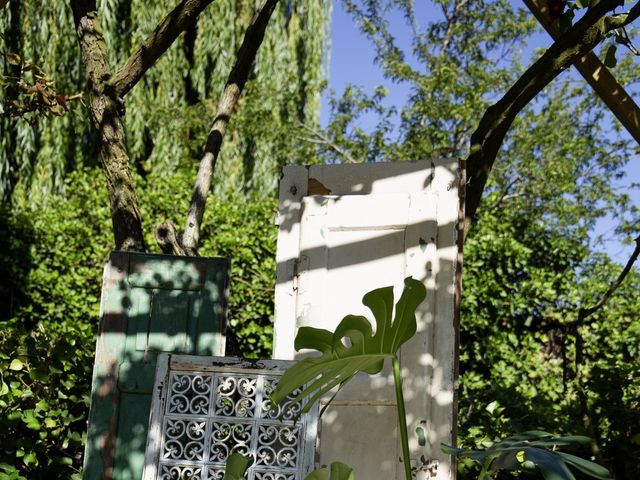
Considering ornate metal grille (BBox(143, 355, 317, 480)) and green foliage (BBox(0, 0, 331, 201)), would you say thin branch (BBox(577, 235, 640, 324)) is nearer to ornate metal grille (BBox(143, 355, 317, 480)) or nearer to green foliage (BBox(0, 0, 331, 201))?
ornate metal grille (BBox(143, 355, 317, 480))

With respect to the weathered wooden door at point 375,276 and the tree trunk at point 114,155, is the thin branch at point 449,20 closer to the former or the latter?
the tree trunk at point 114,155

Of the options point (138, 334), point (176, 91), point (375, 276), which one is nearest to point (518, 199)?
point (176, 91)

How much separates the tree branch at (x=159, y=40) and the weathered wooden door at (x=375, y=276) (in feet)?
3.19

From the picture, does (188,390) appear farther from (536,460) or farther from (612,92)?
(612,92)

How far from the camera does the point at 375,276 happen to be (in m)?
3.17

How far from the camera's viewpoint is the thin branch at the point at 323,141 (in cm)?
935

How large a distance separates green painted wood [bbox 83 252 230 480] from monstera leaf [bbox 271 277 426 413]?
130 cm

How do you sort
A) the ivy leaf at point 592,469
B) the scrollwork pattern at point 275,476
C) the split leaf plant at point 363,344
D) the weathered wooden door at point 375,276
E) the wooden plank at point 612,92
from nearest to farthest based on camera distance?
the ivy leaf at point 592,469, the split leaf plant at point 363,344, the scrollwork pattern at point 275,476, the weathered wooden door at point 375,276, the wooden plank at point 612,92

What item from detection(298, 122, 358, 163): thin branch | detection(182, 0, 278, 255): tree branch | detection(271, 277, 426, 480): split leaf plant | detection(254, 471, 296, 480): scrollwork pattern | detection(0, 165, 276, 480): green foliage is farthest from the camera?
detection(298, 122, 358, 163): thin branch

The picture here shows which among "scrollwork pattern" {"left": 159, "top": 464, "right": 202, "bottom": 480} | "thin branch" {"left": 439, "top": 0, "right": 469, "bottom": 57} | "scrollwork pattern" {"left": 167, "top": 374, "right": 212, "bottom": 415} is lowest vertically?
"scrollwork pattern" {"left": 159, "top": 464, "right": 202, "bottom": 480}

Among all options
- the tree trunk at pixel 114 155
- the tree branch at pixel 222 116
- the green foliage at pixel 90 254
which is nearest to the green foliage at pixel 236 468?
Result: the tree trunk at pixel 114 155

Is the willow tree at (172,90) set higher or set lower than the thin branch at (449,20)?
lower

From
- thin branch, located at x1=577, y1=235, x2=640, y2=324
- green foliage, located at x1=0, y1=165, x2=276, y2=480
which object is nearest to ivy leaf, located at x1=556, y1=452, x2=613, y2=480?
thin branch, located at x1=577, y1=235, x2=640, y2=324

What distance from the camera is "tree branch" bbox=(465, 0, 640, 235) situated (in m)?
3.25
